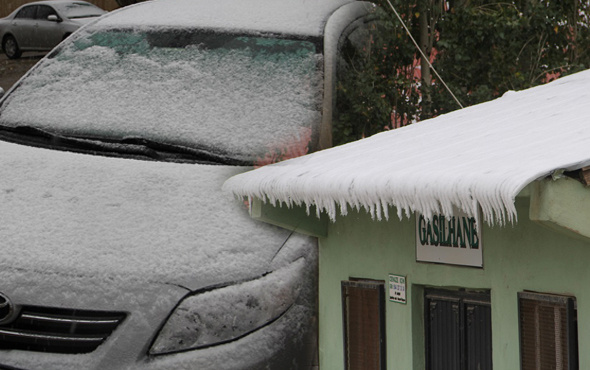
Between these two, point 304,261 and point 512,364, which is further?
point 304,261

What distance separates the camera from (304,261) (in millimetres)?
5508

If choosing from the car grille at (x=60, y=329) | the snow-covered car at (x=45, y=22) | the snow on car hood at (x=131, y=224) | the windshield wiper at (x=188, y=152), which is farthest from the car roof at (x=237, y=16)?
the snow-covered car at (x=45, y=22)

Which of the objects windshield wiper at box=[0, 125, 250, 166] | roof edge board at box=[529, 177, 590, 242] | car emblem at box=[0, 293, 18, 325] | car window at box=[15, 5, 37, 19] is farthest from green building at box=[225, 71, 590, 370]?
car window at box=[15, 5, 37, 19]

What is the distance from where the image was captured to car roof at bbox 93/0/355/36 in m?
6.56

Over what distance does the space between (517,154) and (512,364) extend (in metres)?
0.97

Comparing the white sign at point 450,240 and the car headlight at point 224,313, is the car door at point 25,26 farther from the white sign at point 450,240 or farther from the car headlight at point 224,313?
the white sign at point 450,240

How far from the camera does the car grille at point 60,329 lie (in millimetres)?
5098

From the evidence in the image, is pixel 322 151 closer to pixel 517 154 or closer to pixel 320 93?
pixel 320 93

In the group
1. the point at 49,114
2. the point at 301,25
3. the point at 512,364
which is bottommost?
the point at 512,364

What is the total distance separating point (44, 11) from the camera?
2222 cm

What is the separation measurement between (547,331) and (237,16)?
3132mm

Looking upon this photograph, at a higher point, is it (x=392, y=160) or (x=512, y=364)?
(x=392, y=160)

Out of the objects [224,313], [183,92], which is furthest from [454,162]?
[183,92]

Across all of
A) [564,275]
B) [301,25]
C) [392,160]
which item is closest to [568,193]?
[564,275]
